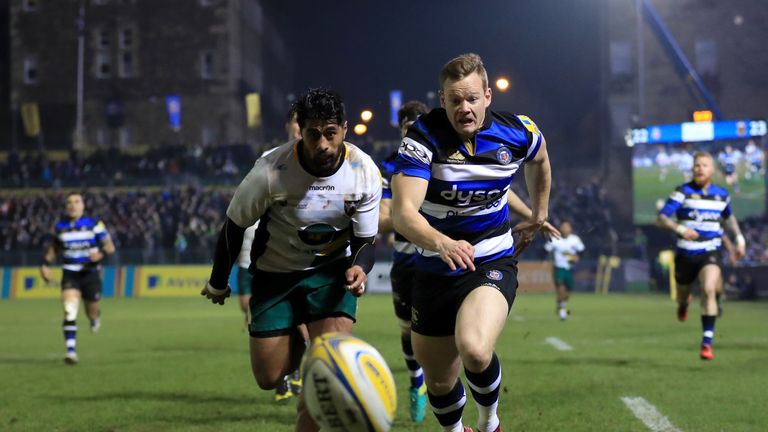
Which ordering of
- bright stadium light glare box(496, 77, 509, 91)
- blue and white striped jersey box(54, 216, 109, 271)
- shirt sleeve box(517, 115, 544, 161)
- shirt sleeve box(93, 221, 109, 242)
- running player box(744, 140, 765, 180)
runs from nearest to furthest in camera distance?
shirt sleeve box(517, 115, 544, 161), blue and white striped jersey box(54, 216, 109, 271), shirt sleeve box(93, 221, 109, 242), bright stadium light glare box(496, 77, 509, 91), running player box(744, 140, 765, 180)

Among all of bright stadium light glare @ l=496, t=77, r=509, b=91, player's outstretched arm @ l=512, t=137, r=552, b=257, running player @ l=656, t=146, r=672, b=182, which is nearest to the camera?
player's outstretched arm @ l=512, t=137, r=552, b=257

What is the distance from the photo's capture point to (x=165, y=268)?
35.8 meters

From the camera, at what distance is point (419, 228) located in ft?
18.0

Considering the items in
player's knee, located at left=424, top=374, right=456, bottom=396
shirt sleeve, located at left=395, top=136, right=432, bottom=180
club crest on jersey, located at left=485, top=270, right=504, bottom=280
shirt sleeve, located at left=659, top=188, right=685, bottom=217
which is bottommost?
player's knee, located at left=424, top=374, right=456, bottom=396

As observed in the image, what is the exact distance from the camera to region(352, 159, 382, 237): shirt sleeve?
5961mm

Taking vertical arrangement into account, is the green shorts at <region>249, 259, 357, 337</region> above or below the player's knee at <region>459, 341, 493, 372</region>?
above

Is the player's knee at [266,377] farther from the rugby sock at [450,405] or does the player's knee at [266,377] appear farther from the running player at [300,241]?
the rugby sock at [450,405]

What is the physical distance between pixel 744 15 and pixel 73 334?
53573 millimetres

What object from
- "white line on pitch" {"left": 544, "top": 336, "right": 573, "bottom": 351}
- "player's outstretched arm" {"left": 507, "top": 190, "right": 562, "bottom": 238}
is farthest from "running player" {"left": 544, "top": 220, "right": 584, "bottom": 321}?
"player's outstretched arm" {"left": 507, "top": 190, "right": 562, "bottom": 238}

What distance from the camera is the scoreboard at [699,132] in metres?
36.4

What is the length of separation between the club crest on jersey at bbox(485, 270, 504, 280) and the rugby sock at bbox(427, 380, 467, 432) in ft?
2.43

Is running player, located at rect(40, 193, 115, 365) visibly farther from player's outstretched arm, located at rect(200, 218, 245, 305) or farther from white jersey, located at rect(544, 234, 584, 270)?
white jersey, located at rect(544, 234, 584, 270)

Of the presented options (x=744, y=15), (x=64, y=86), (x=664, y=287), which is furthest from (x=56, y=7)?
(x=664, y=287)

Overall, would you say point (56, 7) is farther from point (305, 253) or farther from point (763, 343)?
point (305, 253)
